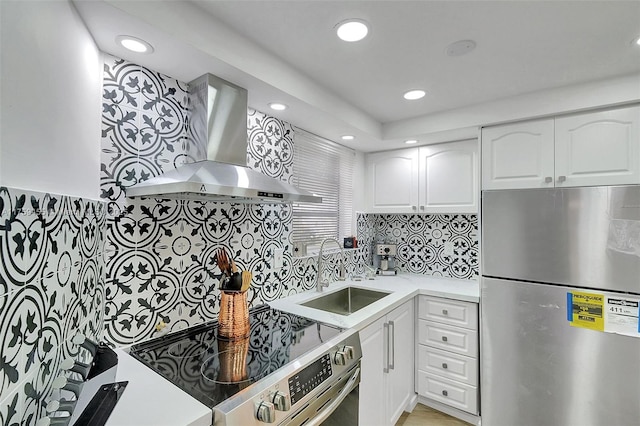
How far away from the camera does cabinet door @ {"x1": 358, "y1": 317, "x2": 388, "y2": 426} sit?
1.57 metres

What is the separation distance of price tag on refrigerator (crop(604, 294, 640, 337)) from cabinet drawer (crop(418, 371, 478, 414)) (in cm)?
92

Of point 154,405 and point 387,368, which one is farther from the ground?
point 154,405

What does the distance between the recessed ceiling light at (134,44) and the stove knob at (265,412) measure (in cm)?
139

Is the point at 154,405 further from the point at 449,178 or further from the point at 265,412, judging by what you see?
the point at 449,178

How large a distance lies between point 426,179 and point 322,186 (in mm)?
952

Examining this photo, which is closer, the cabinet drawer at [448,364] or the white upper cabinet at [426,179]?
the cabinet drawer at [448,364]

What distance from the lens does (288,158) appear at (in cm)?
206

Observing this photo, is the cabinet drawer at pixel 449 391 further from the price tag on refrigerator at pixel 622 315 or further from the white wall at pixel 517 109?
the white wall at pixel 517 109

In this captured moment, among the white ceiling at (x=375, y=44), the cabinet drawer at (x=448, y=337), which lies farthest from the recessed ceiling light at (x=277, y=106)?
the cabinet drawer at (x=448, y=337)

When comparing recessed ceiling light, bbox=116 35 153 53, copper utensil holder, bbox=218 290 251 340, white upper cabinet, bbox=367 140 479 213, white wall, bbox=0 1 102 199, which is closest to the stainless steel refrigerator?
white upper cabinet, bbox=367 140 479 213

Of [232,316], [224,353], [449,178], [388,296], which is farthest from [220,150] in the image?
[449,178]

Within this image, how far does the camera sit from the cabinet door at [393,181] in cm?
261

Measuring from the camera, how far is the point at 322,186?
2.39 metres

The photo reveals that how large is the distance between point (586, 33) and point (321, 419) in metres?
2.00
